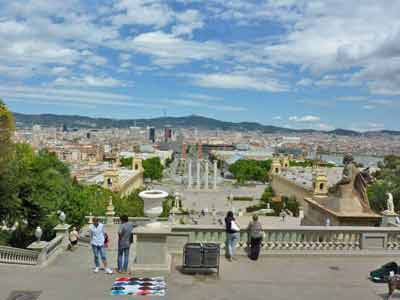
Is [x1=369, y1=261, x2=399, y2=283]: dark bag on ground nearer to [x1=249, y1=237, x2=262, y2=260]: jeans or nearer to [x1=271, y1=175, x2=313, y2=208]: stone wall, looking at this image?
[x1=249, y1=237, x2=262, y2=260]: jeans

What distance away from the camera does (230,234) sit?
1209 centimetres

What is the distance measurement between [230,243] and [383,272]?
3891 mm

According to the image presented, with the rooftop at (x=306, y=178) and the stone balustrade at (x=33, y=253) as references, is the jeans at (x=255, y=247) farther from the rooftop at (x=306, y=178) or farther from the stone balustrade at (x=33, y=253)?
the rooftop at (x=306, y=178)

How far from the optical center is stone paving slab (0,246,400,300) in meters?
9.28

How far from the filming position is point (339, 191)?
1442 centimetres

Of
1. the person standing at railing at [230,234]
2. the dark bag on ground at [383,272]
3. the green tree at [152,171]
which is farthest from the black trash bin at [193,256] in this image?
the green tree at [152,171]

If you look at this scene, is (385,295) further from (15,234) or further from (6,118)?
(15,234)

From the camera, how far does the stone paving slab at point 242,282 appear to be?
9.28m

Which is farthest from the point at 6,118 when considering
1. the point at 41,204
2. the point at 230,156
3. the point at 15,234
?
the point at 230,156

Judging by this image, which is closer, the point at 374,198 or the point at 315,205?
the point at 315,205

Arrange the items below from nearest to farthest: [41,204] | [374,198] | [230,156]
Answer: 1. [41,204]
2. [374,198]
3. [230,156]

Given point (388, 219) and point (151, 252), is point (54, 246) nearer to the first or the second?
point (151, 252)

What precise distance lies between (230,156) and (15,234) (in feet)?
543

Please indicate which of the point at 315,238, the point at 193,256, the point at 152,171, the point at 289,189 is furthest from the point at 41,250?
the point at 152,171
